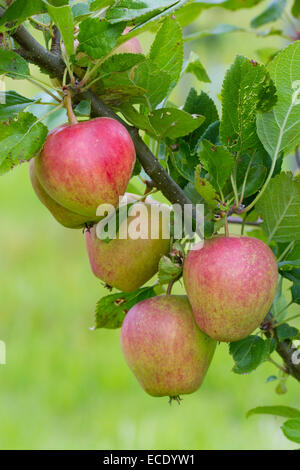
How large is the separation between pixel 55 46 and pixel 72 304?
5.79 feet

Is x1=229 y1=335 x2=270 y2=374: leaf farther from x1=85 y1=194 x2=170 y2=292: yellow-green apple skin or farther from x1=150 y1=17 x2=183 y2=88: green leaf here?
x1=150 y1=17 x2=183 y2=88: green leaf

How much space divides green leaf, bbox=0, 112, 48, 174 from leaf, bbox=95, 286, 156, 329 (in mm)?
231

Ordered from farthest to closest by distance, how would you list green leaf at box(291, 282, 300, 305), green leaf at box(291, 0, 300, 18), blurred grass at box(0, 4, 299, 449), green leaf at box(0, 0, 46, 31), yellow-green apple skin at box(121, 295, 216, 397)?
blurred grass at box(0, 4, 299, 449) → green leaf at box(291, 0, 300, 18) → green leaf at box(291, 282, 300, 305) → yellow-green apple skin at box(121, 295, 216, 397) → green leaf at box(0, 0, 46, 31)

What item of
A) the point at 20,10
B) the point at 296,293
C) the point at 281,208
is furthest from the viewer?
the point at 296,293

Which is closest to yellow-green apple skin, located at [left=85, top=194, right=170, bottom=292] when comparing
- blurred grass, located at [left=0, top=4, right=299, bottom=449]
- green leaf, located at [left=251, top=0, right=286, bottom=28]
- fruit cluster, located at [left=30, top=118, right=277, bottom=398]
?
fruit cluster, located at [left=30, top=118, right=277, bottom=398]

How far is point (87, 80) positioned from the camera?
54cm

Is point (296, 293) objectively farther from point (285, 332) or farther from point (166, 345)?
point (166, 345)

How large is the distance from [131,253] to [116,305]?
98 millimetres

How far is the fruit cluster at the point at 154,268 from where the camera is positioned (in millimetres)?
511

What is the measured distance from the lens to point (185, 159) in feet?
2.01

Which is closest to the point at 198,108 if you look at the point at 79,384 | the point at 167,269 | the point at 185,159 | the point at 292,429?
the point at 185,159

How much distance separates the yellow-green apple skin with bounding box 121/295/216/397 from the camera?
59 cm
